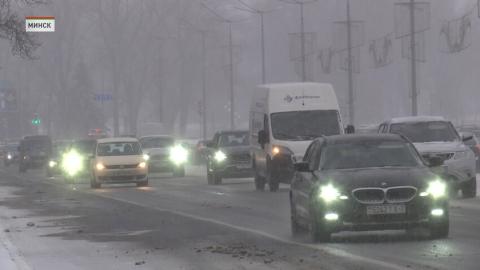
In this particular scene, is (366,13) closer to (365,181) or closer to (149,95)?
(149,95)

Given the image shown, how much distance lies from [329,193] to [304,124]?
54.7 feet

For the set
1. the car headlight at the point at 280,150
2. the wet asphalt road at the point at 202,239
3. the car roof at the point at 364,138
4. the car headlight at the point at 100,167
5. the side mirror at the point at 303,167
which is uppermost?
the car roof at the point at 364,138

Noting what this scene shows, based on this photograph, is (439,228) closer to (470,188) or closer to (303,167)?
(303,167)

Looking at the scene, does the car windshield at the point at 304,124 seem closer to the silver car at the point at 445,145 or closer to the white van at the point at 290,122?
the white van at the point at 290,122

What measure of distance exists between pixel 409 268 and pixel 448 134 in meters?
15.9

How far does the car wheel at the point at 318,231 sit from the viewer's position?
1694 cm

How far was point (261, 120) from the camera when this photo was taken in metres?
34.6

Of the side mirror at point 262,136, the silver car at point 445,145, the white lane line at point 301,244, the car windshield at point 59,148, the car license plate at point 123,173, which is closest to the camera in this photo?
the white lane line at point 301,244

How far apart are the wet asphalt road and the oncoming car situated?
17.6 metres

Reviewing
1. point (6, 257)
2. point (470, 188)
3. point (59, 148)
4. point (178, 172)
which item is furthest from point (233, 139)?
point (6, 257)

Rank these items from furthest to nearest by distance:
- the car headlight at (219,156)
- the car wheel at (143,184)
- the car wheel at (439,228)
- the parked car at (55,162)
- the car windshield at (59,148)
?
the parked car at (55,162)
the car windshield at (59,148)
the car wheel at (143,184)
the car headlight at (219,156)
the car wheel at (439,228)

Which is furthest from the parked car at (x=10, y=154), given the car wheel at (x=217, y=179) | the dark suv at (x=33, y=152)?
the car wheel at (x=217, y=179)

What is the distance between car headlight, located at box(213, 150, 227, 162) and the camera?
135 feet

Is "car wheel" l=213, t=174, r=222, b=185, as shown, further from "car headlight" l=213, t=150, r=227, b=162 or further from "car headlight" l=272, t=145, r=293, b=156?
"car headlight" l=272, t=145, r=293, b=156
